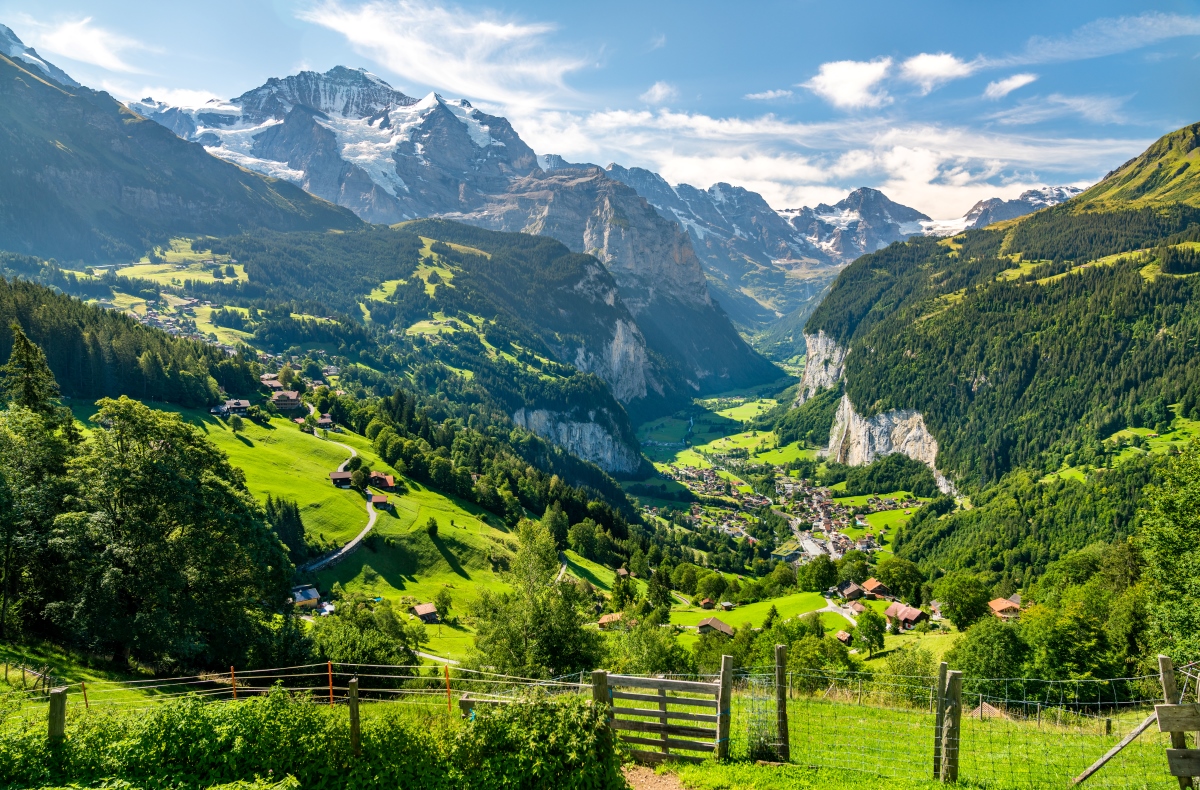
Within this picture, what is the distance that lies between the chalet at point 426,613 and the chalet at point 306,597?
31.8ft

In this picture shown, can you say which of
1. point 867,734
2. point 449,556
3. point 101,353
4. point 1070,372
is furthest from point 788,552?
point 101,353

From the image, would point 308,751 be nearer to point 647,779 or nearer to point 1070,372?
point 647,779

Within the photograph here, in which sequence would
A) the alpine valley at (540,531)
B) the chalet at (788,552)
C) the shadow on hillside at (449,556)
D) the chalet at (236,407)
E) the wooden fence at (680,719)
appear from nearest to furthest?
the wooden fence at (680,719), the alpine valley at (540,531), the shadow on hillside at (449,556), the chalet at (236,407), the chalet at (788,552)

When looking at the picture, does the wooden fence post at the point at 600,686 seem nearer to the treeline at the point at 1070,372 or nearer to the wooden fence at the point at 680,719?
the wooden fence at the point at 680,719

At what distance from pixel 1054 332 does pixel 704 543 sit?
4925 inches

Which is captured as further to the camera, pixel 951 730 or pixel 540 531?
pixel 540 531

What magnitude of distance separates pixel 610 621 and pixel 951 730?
2240 inches

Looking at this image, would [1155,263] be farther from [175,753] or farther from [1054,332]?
[175,753]

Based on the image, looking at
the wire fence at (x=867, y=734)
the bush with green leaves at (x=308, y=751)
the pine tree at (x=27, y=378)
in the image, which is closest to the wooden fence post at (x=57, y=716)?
the bush with green leaves at (x=308, y=751)

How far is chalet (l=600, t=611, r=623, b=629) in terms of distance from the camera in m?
64.3

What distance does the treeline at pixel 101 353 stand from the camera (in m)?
89.3

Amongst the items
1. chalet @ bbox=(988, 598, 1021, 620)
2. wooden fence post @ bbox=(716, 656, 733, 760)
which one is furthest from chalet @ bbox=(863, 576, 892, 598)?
wooden fence post @ bbox=(716, 656, 733, 760)

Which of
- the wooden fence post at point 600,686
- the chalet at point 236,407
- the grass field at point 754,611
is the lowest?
the grass field at point 754,611

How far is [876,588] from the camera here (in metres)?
90.8
